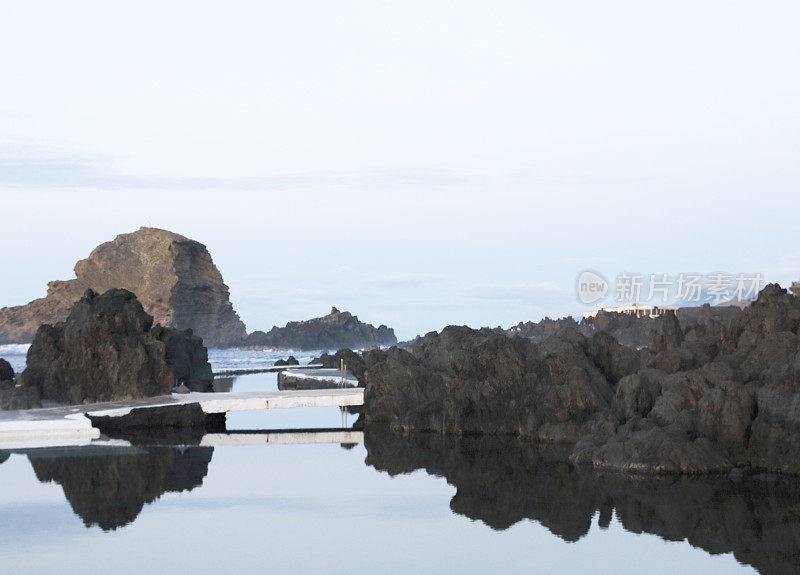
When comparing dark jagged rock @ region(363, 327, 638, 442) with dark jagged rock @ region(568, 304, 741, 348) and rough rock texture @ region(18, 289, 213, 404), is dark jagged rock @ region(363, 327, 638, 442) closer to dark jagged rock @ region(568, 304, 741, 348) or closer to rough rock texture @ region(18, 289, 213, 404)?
rough rock texture @ region(18, 289, 213, 404)

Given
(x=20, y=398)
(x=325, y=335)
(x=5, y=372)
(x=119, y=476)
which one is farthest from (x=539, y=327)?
(x=119, y=476)

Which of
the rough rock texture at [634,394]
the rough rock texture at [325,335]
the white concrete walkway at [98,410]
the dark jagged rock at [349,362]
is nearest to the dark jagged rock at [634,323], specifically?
the dark jagged rock at [349,362]

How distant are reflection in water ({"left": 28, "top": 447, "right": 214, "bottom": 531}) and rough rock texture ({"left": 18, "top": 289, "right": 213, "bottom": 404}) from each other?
6436mm

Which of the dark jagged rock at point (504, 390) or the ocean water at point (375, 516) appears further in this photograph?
the dark jagged rock at point (504, 390)

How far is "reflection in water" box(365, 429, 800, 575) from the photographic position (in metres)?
16.3

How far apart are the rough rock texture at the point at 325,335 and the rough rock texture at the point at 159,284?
329 inches

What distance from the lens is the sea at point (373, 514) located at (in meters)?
14.8

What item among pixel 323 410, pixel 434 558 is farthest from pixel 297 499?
pixel 323 410

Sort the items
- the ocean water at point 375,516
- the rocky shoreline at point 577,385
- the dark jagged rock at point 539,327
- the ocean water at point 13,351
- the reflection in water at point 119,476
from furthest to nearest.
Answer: the ocean water at point 13,351
the dark jagged rock at point 539,327
the rocky shoreline at point 577,385
the reflection in water at point 119,476
the ocean water at point 375,516

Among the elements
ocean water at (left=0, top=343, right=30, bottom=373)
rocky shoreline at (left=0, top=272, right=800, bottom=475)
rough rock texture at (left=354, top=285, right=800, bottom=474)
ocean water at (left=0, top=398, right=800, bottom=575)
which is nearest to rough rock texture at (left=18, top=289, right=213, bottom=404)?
rocky shoreline at (left=0, top=272, right=800, bottom=475)

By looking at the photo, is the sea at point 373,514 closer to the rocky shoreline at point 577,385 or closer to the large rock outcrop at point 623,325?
the rocky shoreline at point 577,385

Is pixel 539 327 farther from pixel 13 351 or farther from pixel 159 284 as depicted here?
pixel 159 284

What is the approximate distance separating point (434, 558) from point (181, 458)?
12.1 m

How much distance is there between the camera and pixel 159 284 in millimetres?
162125
